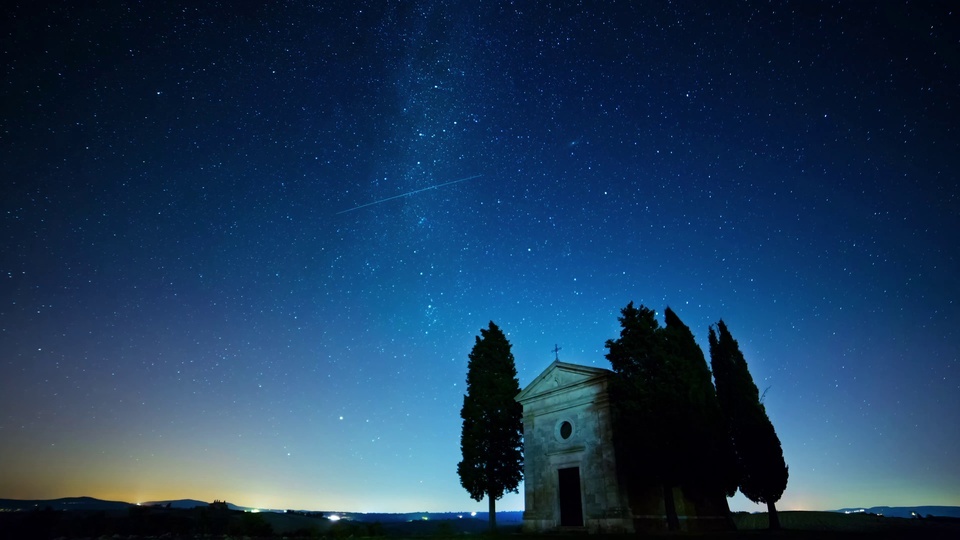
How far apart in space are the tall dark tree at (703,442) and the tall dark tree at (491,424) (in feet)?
38.0

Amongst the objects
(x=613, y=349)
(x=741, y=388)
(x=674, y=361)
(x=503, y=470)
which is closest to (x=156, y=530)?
(x=503, y=470)

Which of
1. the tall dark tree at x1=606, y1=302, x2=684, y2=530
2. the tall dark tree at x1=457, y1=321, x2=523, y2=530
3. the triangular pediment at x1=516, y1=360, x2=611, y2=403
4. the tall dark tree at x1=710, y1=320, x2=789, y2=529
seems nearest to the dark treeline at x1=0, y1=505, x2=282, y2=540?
the tall dark tree at x1=457, y1=321, x2=523, y2=530

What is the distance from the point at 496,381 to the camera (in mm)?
31031

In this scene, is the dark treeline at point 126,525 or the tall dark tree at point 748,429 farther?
the tall dark tree at point 748,429

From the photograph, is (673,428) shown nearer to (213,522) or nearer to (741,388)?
(741,388)

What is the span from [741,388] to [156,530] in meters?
31.0

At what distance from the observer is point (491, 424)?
97.2 feet

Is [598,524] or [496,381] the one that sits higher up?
[496,381]

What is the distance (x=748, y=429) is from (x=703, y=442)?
517 cm

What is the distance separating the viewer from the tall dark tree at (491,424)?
1114 inches

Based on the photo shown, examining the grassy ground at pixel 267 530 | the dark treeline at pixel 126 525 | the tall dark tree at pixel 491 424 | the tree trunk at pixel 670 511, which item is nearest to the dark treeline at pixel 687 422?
the tree trunk at pixel 670 511

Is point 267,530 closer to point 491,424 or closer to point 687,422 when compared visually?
point 491,424

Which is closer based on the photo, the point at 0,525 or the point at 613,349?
the point at 0,525

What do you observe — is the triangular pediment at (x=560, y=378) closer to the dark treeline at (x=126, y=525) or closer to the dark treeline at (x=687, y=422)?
the dark treeline at (x=687, y=422)
